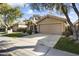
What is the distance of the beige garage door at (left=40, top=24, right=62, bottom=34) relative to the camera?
15.6ft

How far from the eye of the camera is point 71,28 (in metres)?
4.61

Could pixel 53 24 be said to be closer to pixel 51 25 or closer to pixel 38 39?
pixel 51 25

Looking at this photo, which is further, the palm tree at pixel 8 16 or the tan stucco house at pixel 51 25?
the palm tree at pixel 8 16

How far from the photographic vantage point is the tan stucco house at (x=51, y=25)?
15.3 feet

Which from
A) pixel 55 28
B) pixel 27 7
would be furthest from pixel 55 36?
pixel 27 7

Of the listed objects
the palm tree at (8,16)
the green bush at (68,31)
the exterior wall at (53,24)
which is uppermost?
the palm tree at (8,16)

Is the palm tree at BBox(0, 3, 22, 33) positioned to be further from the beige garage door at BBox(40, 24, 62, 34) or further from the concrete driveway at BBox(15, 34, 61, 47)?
the beige garage door at BBox(40, 24, 62, 34)

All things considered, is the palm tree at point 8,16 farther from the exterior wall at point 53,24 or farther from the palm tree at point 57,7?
the exterior wall at point 53,24

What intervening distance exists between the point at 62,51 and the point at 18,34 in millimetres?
1169

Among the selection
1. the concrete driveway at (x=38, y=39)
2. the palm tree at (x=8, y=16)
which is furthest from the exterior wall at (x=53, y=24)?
the palm tree at (x=8, y=16)

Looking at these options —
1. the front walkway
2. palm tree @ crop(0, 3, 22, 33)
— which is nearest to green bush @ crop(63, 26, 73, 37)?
the front walkway

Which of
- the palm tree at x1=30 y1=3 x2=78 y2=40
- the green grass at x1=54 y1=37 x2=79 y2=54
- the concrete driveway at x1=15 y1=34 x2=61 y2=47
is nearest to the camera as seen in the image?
the green grass at x1=54 y1=37 x2=79 y2=54

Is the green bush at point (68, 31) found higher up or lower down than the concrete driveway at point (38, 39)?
higher up

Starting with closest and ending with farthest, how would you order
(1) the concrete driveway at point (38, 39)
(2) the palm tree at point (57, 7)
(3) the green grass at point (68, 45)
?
(3) the green grass at point (68, 45), (2) the palm tree at point (57, 7), (1) the concrete driveway at point (38, 39)
